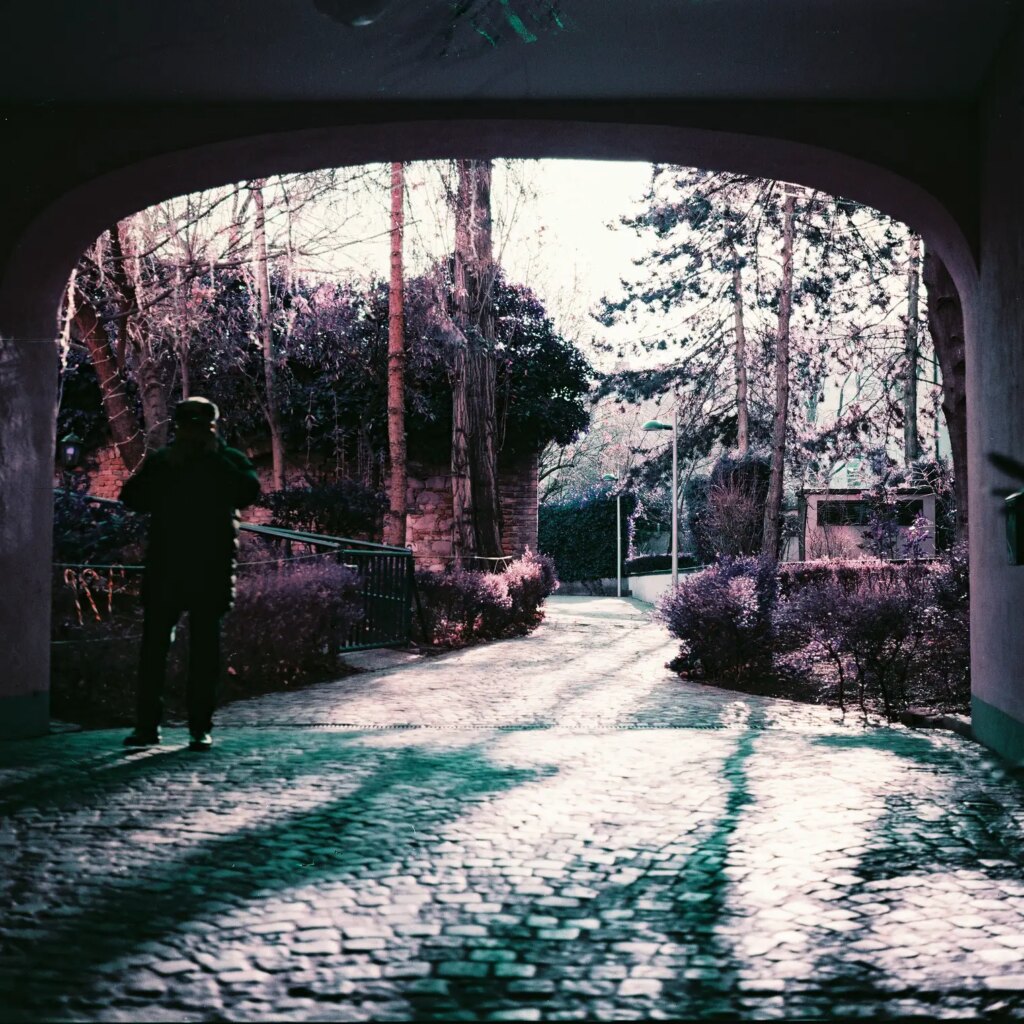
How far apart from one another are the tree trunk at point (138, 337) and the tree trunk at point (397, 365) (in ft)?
9.63

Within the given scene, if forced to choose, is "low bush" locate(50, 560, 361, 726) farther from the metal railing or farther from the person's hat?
the person's hat

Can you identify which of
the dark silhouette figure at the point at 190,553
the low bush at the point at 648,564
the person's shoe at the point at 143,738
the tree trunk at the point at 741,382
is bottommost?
the person's shoe at the point at 143,738

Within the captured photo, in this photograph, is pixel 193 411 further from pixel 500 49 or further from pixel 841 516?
pixel 841 516

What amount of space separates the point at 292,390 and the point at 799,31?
15131 millimetres

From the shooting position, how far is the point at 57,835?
4.24 metres

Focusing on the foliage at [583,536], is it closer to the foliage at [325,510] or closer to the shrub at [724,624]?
the foliage at [325,510]

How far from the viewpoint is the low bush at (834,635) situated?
344 inches

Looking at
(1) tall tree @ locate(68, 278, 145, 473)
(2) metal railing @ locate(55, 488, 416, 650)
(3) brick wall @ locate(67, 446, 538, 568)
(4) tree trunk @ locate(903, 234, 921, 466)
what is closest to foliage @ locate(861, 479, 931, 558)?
(4) tree trunk @ locate(903, 234, 921, 466)

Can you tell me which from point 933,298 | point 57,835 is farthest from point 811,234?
point 57,835

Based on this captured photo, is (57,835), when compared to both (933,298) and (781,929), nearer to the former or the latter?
(781,929)

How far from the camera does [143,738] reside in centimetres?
612

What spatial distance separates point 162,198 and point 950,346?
6515 mm

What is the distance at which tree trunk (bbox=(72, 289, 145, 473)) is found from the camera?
13289mm

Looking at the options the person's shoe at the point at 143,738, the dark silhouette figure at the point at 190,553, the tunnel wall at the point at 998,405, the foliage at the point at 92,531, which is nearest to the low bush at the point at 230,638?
the foliage at the point at 92,531
